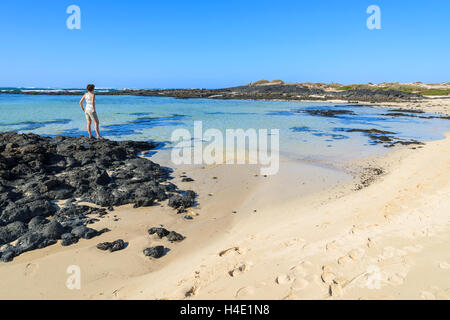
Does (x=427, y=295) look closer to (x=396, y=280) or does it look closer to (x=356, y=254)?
(x=396, y=280)

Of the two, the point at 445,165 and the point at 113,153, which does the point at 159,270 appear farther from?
the point at 445,165

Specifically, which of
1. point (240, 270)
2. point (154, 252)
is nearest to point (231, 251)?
point (240, 270)

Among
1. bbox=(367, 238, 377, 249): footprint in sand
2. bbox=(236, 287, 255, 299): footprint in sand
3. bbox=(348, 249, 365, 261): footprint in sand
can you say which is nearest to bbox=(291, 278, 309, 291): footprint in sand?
bbox=(236, 287, 255, 299): footprint in sand

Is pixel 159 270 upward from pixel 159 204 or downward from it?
downward

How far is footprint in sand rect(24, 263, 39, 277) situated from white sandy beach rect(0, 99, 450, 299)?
15mm

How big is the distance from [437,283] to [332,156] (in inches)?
320

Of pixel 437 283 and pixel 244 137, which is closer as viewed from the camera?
pixel 437 283

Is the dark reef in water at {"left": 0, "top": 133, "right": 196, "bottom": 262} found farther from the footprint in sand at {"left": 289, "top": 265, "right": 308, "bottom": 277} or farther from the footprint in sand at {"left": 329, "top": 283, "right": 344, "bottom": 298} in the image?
the footprint in sand at {"left": 329, "top": 283, "right": 344, "bottom": 298}

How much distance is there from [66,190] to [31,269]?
8.73 ft

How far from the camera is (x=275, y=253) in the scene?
3.77m

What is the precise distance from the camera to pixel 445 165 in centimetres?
766

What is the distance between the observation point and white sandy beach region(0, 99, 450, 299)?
9.77ft
